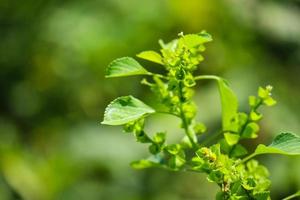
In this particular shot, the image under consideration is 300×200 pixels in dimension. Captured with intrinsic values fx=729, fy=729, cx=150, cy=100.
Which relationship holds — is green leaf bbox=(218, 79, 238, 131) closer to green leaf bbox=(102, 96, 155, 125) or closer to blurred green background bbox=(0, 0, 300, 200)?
green leaf bbox=(102, 96, 155, 125)

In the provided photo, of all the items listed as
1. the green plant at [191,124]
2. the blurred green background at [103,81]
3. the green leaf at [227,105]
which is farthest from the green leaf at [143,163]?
the blurred green background at [103,81]

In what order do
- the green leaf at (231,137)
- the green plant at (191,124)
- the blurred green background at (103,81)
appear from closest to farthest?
1. the green plant at (191,124)
2. the green leaf at (231,137)
3. the blurred green background at (103,81)

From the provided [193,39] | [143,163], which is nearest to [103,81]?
[143,163]

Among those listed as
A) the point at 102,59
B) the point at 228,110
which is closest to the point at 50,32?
the point at 102,59

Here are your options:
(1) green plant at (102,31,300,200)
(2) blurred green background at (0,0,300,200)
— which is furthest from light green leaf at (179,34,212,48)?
(2) blurred green background at (0,0,300,200)

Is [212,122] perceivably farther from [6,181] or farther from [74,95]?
[6,181]

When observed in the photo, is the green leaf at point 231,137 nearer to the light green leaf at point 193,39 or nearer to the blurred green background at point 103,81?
the light green leaf at point 193,39
